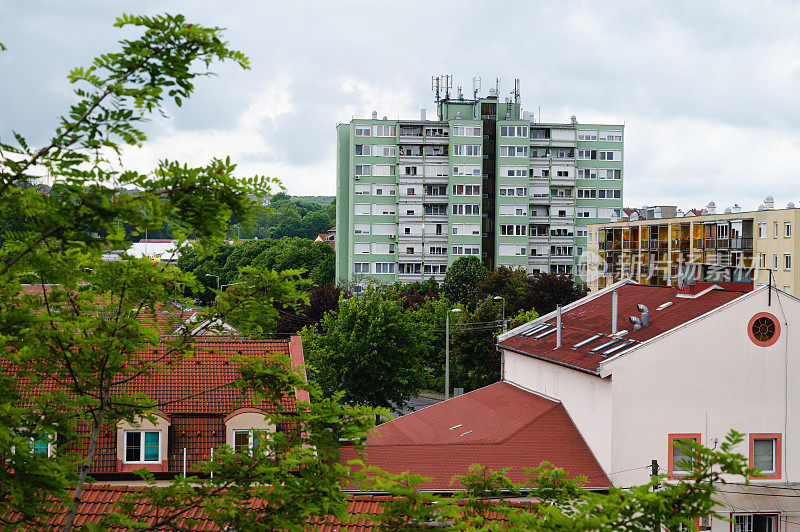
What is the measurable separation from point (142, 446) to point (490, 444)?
11048 mm

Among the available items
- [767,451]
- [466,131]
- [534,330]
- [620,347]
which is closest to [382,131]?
[466,131]

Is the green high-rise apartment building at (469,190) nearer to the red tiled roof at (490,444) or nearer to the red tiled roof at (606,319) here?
the red tiled roof at (606,319)

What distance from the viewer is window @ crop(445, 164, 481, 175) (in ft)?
306

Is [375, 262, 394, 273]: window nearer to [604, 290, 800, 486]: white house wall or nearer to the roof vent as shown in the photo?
the roof vent

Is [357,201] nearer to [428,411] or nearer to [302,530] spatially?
[428,411]

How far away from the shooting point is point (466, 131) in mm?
93125

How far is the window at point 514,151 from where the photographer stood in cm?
9538

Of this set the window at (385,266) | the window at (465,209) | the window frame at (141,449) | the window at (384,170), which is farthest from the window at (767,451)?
the window at (384,170)

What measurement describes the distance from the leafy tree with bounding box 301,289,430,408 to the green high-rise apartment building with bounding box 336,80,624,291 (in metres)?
46.7

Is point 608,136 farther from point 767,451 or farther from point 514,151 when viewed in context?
point 767,451

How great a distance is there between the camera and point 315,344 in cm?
4522

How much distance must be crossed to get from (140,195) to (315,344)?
129ft

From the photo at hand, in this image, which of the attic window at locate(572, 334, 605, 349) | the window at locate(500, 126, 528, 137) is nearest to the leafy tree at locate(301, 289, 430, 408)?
the attic window at locate(572, 334, 605, 349)

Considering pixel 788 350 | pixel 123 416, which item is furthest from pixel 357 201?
pixel 123 416
